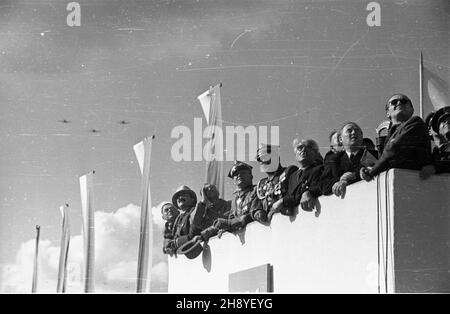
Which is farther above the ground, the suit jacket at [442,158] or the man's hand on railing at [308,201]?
the suit jacket at [442,158]

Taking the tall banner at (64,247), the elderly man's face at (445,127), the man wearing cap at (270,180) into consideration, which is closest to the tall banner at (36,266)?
the tall banner at (64,247)

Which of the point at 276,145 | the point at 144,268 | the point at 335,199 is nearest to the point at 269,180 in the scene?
the point at 276,145

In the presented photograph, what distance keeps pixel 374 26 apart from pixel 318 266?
148cm

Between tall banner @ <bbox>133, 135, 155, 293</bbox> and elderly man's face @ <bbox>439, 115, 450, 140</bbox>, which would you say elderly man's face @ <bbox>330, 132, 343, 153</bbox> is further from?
tall banner @ <bbox>133, 135, 155, 293</bbox>

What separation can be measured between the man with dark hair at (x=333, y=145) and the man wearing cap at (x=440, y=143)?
0.53 metres

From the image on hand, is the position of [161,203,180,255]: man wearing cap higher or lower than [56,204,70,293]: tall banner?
higher

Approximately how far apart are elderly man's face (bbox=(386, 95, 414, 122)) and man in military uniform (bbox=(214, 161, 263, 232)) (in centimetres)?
118

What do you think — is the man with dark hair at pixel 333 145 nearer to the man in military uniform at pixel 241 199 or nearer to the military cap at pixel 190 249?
the man in military uniform at pixel 241 199

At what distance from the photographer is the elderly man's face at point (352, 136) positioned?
5336 millimetres

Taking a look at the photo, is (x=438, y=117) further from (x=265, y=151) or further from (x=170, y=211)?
(x=170, y=211)

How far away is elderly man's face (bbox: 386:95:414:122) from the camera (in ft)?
17.0

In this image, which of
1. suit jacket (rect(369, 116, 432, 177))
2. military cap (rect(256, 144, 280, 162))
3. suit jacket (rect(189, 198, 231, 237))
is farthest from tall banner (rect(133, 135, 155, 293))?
suit jacket (rect(369, 116, 432, 177))

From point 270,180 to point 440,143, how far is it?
108 cm

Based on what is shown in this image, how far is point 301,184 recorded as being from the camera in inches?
220
